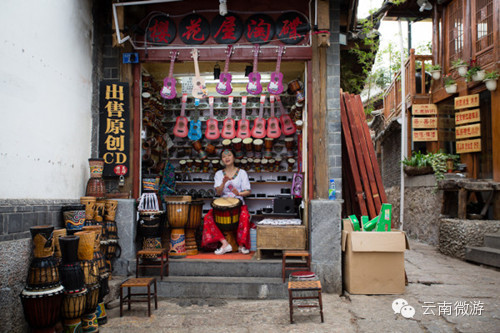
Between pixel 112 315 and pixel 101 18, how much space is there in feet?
14.0

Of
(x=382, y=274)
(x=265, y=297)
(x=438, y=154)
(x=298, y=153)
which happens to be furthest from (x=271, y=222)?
(x=438, y=154)

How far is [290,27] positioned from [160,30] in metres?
1.99

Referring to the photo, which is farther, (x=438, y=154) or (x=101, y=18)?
(x=438, y=154)

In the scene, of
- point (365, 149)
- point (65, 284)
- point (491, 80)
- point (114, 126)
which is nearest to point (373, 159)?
point (365, 149)

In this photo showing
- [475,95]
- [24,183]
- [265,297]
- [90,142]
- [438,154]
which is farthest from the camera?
[438,154]

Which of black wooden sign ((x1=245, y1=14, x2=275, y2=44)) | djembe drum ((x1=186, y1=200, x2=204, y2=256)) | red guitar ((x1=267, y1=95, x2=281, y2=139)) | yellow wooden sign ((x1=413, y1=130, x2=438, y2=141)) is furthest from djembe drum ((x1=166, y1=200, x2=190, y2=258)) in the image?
yellow wooden sign ((x1=413, y1=130, x2=438, y2=141))

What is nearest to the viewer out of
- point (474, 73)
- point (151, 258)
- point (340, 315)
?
point (340, 315)

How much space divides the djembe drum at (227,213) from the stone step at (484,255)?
4.91 m

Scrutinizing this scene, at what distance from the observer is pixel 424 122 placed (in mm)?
11859

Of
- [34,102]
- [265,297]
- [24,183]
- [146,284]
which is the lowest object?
[265,297]

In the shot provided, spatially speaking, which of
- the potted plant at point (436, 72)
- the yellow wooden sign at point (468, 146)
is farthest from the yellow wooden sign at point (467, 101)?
the potted plant at point (436, 72)

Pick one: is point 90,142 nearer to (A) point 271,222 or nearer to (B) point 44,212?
(B) point 44,212

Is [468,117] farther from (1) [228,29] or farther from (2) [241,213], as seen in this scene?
(1) [228,29]

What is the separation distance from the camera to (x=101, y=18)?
5.89 meters
